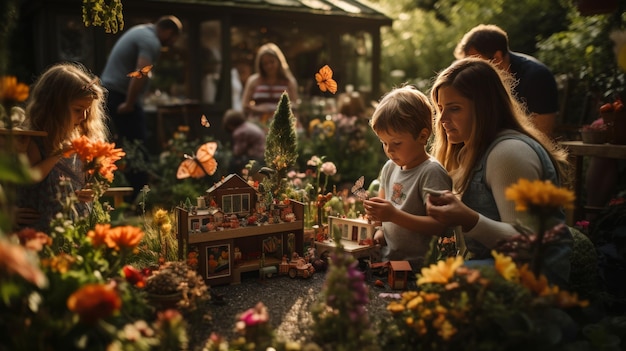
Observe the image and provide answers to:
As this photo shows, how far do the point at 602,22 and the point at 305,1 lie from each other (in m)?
4.47

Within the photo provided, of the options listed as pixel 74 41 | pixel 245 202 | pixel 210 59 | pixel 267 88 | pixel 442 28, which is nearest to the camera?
pixel 245 202

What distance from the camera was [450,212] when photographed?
8.33ft

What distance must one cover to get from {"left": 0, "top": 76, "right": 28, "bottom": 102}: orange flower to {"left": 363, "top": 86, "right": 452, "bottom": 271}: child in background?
62.5 inches

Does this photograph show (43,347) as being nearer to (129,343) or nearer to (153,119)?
(129,343)

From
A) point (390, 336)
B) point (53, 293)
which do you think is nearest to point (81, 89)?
point (53, 293)

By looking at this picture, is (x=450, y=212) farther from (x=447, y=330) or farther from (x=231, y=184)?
(x=231, y=184)

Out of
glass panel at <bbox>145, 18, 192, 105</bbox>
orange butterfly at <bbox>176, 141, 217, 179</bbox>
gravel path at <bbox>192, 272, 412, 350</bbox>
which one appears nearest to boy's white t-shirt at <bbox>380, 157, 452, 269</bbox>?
gravel path at <bbox>192, 272, 412, 350</bbox>

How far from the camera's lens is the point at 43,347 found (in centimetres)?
180

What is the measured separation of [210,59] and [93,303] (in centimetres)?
844

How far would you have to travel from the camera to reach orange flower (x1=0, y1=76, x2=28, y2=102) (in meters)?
1.91

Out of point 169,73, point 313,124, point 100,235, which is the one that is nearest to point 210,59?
point 313,124

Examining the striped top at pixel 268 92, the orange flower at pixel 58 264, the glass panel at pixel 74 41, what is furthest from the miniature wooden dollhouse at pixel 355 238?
the glass panel at pixel 74 41

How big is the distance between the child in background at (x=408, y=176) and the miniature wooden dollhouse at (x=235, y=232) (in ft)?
1.76

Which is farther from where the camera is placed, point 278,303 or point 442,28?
point 442,28
